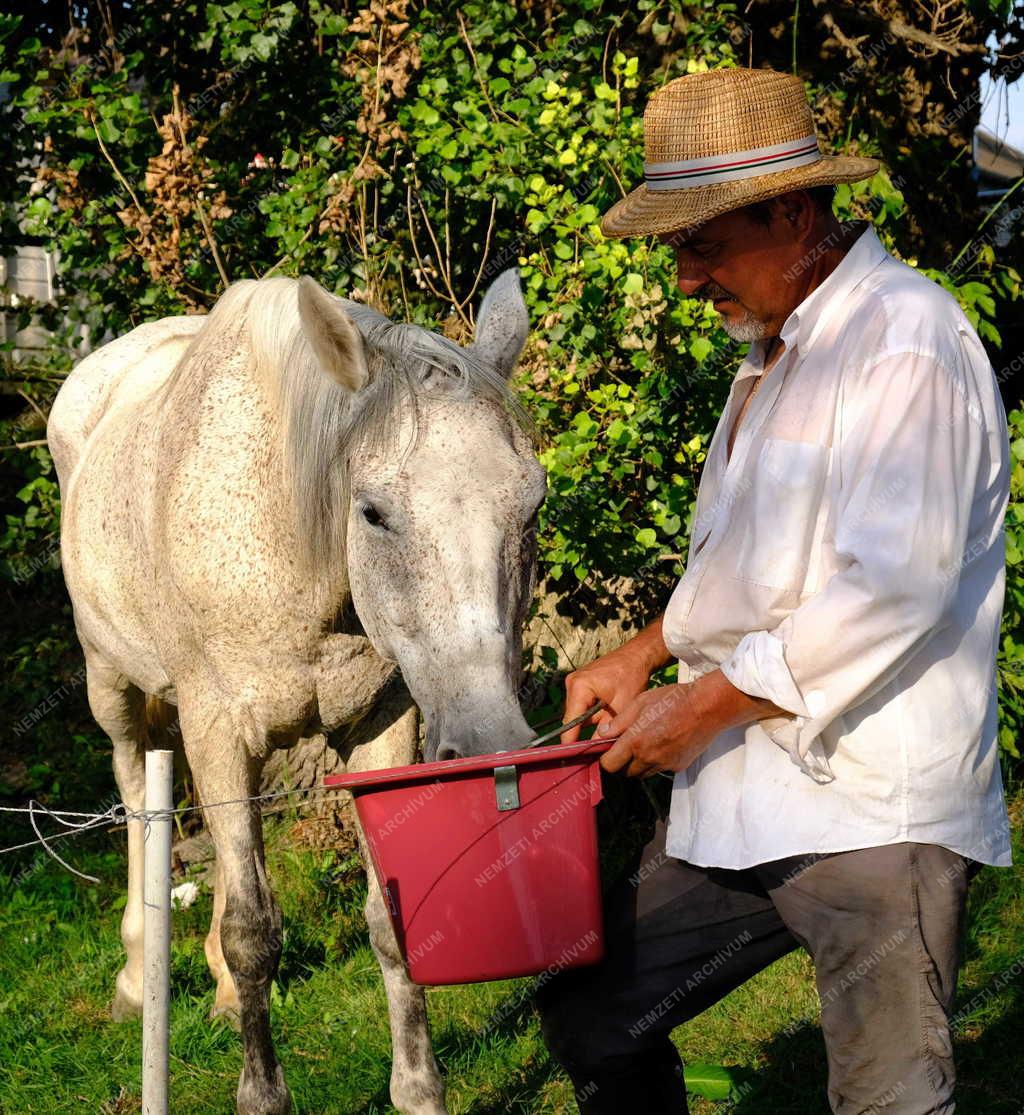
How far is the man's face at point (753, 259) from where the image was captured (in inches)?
93.4

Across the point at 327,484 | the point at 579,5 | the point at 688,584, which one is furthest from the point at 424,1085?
the point at 579,5

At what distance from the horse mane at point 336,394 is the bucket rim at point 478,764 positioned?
958mm

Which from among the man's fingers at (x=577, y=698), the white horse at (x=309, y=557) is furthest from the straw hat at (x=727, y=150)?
the man's fingers at (x=577, y=698)

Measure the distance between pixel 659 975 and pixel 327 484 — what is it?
144 cm

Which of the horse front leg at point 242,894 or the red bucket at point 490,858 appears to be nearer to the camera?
the red bucket at point 490,858

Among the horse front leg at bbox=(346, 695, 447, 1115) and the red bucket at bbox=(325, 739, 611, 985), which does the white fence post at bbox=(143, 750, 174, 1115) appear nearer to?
the red bucket at bbox=(325, 739, 611, 985)

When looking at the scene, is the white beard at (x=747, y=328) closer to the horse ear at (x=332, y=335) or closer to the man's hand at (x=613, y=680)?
the man's hand at (x=613, y=680)

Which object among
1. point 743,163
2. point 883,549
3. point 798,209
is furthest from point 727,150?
point 883,549

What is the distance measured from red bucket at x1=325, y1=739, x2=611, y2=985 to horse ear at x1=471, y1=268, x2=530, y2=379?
1.37m

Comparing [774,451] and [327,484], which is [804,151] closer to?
[774,451]

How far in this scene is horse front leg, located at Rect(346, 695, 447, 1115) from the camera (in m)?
3.72

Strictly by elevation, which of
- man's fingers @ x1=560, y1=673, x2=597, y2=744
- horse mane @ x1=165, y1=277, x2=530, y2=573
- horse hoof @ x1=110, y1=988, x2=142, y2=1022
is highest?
horse mane @ x1=165, y1=277, x2=530, y2=573

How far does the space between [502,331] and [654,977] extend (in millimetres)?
1724

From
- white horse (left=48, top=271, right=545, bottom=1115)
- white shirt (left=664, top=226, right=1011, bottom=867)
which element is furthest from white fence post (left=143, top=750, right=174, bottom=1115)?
white shirt (left=664, top=226, right=1011, bottom=867)
